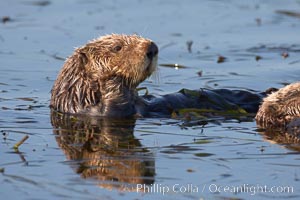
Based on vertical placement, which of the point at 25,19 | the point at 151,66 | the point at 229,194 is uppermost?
the point at 25,19

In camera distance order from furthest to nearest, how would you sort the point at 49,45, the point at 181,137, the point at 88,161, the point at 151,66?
1. the point at 49,45
2. the point at 151,66
3. the point at 181,137
4. the point at 88,161

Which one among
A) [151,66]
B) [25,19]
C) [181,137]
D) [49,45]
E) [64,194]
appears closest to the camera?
[64,194]

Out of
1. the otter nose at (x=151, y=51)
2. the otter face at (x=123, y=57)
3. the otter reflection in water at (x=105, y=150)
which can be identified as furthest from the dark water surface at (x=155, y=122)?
the otter nose at (x=151, y=51)

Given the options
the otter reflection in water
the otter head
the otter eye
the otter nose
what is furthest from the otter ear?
the otter nose

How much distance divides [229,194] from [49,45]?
6.48 meters

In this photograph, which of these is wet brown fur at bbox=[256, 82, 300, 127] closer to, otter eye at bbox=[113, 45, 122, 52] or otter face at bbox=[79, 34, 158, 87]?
otter face at bbox=[79, 34, 158, 87]

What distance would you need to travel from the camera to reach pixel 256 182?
5.78 m

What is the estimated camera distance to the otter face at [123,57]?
25.8ft

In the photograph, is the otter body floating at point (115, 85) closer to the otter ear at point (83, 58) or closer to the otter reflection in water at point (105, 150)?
the otter ear at point (83, 58)

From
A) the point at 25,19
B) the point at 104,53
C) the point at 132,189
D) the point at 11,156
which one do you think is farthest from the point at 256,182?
the point at 25,19

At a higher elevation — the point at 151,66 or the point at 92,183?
the point at 151,66

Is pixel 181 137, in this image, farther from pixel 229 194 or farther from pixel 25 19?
pixel 25 19

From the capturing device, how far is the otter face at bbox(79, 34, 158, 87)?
310 inches

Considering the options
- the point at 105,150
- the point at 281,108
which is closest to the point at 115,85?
the point at 105,150
